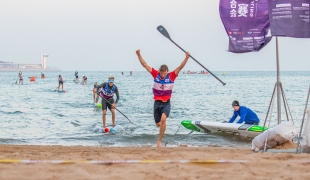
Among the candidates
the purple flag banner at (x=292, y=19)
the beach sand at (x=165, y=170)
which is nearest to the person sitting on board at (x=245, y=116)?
the purple flag banner at (x=292, y=19)

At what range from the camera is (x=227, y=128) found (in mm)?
13078

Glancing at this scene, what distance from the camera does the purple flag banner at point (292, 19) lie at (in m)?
7.26

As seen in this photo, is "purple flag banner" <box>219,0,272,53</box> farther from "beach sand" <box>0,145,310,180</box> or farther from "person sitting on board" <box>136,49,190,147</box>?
"beach sand" <box>0,145,310,180</box>

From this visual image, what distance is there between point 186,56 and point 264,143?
7.44 feet

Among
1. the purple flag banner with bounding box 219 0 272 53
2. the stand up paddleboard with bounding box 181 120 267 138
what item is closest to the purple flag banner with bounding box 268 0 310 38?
the purple flag banner with bounding box 219 0 272 53

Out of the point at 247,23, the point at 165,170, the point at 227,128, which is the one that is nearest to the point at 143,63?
the point at 247,23

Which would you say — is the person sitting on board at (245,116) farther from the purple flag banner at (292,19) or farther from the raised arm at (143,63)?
the purple flag banner at (292,19)

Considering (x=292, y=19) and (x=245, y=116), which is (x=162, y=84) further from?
(x=245, y=116)

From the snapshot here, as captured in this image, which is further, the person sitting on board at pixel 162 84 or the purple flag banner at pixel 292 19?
the person sitting on board at pixel 162 84

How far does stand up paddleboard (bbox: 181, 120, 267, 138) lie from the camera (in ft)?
40.9

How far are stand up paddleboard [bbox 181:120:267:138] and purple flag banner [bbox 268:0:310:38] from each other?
17.5 ft

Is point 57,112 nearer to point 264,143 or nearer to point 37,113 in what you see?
point 37,113

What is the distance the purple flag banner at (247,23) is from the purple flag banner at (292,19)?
1.25m

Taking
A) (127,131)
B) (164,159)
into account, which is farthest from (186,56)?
(127,131)
